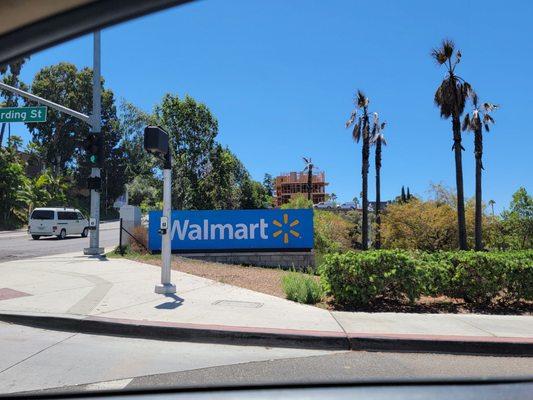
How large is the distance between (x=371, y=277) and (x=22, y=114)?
1347 cm

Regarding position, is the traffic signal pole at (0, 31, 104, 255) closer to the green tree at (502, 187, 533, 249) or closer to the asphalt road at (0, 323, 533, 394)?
the asphalt road at (0, 323, 533, 394)

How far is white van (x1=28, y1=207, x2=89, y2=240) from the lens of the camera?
1123 inches

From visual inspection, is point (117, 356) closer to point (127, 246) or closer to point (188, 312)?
point (188, 312)

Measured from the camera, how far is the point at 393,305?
8.85m

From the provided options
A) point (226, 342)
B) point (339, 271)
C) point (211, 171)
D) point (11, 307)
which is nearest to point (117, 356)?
point (226, 342)

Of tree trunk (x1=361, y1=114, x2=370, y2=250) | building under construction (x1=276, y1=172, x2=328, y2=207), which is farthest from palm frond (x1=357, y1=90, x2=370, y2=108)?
building under construction (x1=276, y1=172, x2=328, y2=207)

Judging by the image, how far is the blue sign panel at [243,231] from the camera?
52.5ft

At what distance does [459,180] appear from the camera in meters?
25.1

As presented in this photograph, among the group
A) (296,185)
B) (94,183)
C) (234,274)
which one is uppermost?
(296,185)

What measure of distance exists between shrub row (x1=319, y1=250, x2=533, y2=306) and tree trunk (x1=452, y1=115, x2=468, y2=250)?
52.8ft

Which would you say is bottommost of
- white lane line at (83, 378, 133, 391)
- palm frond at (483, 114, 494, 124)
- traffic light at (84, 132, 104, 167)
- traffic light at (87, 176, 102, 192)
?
white lane line at (83, 378, 133, 391)

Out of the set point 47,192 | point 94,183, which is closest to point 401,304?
point 94,183

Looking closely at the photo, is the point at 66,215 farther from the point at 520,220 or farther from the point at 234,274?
the point at 520,220

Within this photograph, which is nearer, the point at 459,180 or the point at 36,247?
the point at 36,247
